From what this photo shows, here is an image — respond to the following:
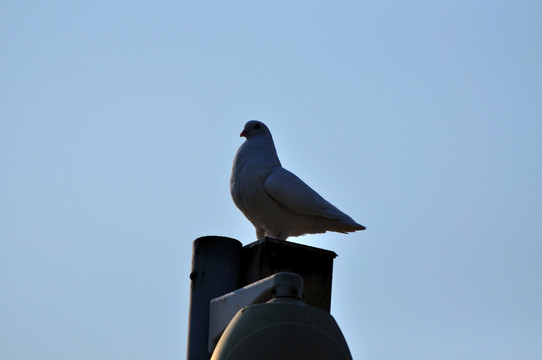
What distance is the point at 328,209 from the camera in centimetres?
802

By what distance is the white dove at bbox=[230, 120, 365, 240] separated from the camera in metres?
7.69

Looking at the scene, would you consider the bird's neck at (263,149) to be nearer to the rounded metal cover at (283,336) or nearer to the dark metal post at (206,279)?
the dark metal post at (206,279)

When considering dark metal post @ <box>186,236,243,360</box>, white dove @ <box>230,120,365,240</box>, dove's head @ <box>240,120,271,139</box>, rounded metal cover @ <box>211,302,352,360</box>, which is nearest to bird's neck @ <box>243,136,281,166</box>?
white dove @ <box>230,120,365,240</box>

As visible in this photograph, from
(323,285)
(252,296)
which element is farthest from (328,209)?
(252,296)

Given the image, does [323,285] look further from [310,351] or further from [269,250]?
[310,351]

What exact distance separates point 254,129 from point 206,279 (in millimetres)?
3639

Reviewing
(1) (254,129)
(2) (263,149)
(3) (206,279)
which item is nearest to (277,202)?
(2) (263,149)

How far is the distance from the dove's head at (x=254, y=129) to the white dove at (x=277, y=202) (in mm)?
461

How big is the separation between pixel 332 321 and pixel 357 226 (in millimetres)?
5143

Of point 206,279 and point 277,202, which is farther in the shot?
point 277,202

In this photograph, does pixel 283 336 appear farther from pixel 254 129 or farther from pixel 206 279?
pixel 254 129

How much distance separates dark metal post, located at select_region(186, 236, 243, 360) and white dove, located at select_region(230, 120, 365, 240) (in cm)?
208

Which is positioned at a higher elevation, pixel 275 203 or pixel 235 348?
pixel 275 203

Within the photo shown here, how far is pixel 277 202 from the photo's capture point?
304 inches
